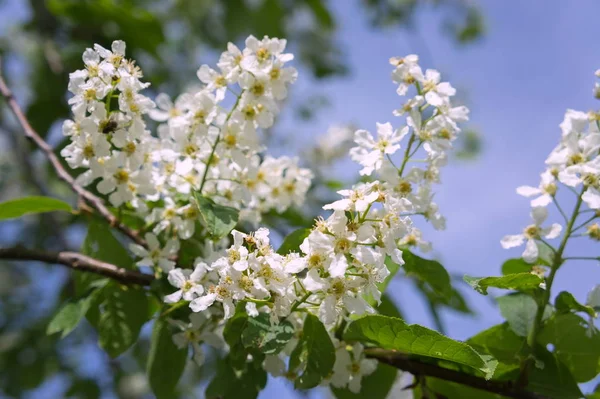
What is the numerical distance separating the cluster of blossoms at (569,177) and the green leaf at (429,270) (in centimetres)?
16

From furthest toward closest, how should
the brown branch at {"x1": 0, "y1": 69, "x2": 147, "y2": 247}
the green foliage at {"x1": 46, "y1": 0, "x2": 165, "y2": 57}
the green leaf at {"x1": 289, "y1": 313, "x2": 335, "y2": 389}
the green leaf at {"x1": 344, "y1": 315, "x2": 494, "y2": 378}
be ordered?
the green foliage at {"x1": 46, "y1": 0, "x2": 165, "y2": 57}, the brown branch at {"x1": 0, "y1": 69, "x2": 147, "y2": 247}, the green leaf at {"x1": 289, "y1": 313, "x2": 335, "y2": 389}, the green leaf at {"x1": 344, "y1": 315, "x2": 494, "y2": 378}

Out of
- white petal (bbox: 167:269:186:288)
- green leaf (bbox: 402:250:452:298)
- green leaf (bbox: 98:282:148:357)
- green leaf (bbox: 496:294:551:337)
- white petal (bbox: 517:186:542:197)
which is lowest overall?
green leaf (bbox: 98:282:148:357)

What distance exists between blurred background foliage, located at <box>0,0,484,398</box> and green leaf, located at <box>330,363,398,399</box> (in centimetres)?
35

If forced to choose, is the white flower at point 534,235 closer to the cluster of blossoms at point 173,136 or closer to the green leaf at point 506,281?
the green leaf at point 506,281

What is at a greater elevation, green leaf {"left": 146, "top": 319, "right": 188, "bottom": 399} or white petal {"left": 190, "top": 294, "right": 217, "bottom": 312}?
white petal {"left": 190, "top": 294, "right": 217, "bottom": 312}

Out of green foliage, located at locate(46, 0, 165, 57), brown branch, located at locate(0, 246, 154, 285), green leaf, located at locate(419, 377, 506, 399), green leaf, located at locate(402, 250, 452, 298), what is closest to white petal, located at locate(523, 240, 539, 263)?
green leaf, located at locate(402, 250, 452, 298)

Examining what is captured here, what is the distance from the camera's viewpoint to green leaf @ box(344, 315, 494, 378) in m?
1.11

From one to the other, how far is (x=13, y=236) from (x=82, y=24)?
333 cm

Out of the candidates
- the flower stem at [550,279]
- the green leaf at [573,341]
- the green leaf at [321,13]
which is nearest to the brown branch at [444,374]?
the flower stem at [550,279]

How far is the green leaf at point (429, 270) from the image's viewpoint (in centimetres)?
137

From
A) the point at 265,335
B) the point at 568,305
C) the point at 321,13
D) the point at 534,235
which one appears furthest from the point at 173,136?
the point at 321,13

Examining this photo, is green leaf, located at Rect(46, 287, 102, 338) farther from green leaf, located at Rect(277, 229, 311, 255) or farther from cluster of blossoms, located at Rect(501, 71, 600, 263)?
cluster of blossoms, located at Rect(501, 71, 600, 263)

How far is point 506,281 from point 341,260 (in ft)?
1.06

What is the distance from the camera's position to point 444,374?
1338 mm
